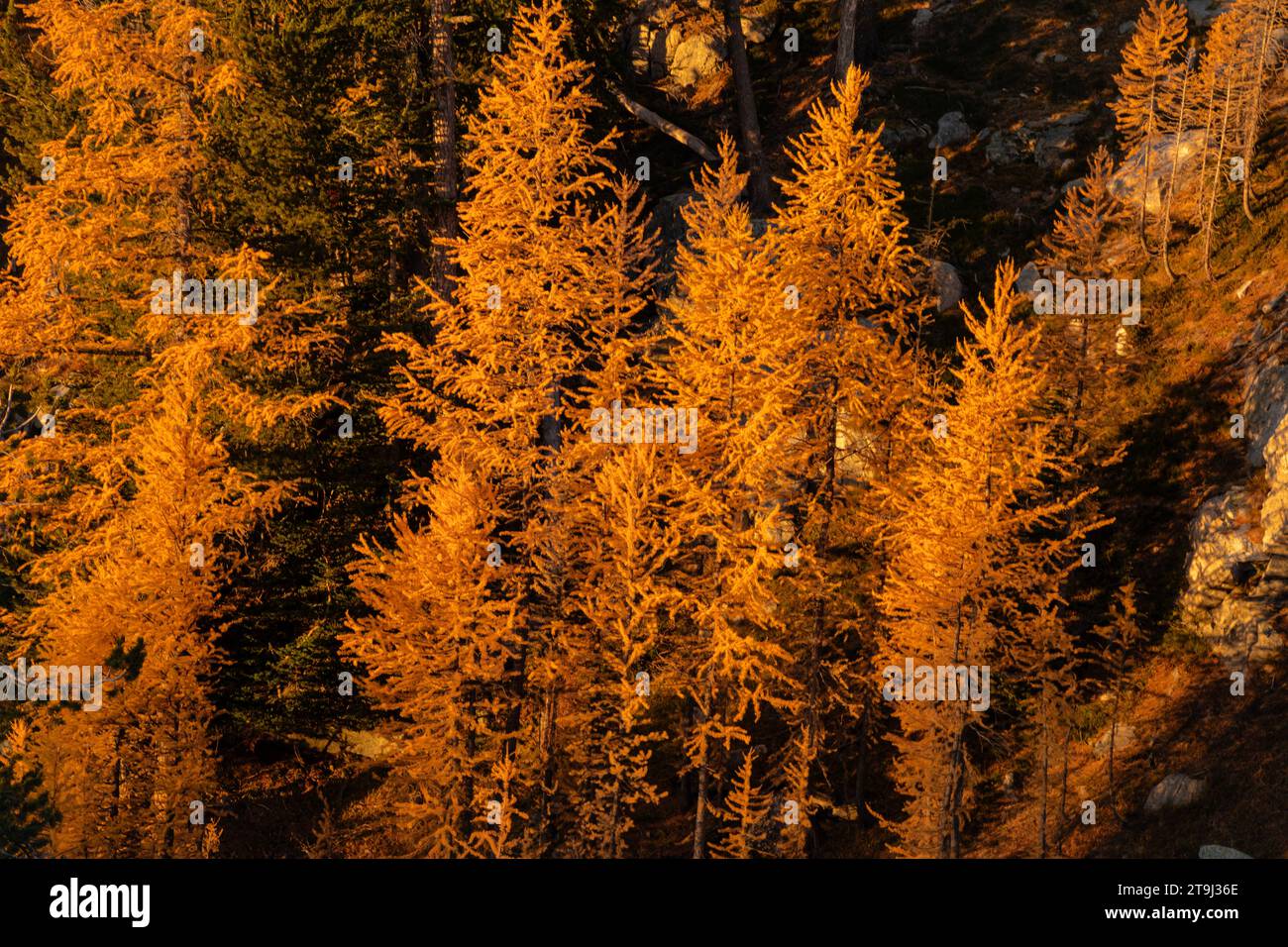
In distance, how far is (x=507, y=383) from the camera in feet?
65.6

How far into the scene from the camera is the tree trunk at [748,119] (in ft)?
113

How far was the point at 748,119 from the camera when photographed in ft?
114

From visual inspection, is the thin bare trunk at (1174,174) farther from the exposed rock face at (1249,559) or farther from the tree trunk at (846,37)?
the tree trunk at (846,37)

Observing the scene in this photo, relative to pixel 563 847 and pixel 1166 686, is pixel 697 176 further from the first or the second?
pixel 563 847

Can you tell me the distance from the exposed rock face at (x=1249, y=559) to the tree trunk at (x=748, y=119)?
15589 millimetres

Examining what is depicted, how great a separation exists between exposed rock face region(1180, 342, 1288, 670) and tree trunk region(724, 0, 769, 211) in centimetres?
1559

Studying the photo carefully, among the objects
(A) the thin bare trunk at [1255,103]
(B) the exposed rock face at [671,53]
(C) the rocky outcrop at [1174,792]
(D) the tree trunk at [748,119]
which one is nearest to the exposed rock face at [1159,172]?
(A) the thin bare trunk at [1255,103]

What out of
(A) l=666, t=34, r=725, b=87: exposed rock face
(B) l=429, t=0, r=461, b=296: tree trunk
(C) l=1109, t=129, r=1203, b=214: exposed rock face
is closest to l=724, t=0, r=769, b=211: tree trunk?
(A) l=666, t=34, r=725, b=87: exposed rock face

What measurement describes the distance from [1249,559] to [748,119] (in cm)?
1944

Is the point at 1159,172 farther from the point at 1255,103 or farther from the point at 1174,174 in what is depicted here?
the point at 1255,103

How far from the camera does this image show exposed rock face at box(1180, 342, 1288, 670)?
877 inches

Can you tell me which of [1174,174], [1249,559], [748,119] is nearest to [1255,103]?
[1174,174]

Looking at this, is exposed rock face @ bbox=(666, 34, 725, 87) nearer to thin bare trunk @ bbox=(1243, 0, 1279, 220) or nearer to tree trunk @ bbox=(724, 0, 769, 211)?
tree trunk @ bbox=(724, 0, 769, 211)

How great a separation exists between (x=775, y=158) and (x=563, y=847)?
25.7 metres
